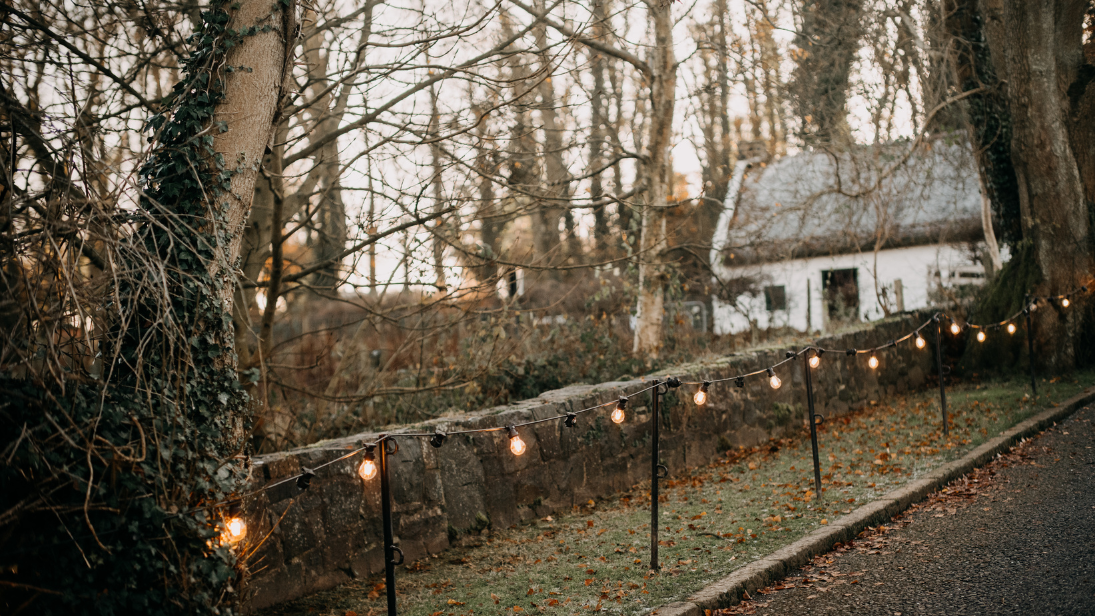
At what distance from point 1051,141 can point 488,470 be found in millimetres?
10009

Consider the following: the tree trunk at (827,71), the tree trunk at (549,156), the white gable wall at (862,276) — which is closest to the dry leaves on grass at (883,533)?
the tree trunk at (549,156)

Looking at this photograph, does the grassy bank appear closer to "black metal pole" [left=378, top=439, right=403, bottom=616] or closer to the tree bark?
"black metal pole" [left=378, top=439, right=403, bottom=616]

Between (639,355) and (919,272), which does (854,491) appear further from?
(919,272)

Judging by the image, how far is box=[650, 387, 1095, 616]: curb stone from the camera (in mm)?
4555

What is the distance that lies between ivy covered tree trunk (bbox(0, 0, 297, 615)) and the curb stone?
8.63 ft

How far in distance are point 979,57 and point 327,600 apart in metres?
12.9

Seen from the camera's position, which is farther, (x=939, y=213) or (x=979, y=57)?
(x=939, y=213)

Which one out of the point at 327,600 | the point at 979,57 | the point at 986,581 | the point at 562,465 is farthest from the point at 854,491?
the point at 979,57

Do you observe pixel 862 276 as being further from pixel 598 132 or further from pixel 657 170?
pixel 657 170

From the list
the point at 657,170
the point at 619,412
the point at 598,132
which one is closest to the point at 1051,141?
the point at 657,170

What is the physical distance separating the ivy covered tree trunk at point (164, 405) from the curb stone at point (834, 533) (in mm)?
2629

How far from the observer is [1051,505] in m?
6.00

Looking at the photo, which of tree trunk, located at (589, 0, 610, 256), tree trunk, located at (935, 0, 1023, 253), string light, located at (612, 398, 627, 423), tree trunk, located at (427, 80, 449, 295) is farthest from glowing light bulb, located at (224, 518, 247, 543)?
tree trunk, located at (935, 0, 1023, 253)

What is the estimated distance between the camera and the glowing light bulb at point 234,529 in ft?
13.1
